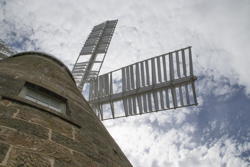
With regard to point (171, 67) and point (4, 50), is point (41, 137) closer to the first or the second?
point (171, 67)

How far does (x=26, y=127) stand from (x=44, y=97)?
4.00 feet

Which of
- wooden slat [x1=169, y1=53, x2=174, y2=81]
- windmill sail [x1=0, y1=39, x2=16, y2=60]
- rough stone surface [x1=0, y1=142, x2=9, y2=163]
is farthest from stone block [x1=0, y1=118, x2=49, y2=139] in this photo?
windmill sail [x1=0, y1=39, x2=16, y2=60]

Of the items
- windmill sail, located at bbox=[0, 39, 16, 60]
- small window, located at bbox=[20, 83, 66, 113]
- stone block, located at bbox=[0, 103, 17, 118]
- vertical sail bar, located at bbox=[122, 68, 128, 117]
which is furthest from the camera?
windmill sail, located at bbox=[0, 39, 16, 60]

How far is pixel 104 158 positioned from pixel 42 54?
392 centimetres

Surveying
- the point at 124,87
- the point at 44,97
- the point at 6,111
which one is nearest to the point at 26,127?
the point at 6,111

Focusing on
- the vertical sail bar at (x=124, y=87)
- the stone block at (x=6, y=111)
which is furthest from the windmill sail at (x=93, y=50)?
the stone block at (x=6, y=111)

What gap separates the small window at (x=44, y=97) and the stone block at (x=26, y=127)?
0.94 m

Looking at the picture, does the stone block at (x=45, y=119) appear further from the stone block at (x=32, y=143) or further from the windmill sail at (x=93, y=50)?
the windmill sail at (x=93, y=50)

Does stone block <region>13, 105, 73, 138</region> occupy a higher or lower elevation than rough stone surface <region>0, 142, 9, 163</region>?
higher

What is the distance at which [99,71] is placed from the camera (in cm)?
912

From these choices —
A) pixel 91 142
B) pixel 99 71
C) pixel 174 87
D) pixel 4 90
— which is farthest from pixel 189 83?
pixel 4 90

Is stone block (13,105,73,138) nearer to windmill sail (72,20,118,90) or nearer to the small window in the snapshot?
the small window

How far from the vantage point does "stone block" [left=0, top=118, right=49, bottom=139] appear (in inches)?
70.4

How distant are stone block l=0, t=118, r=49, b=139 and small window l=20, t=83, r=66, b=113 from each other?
943mm
